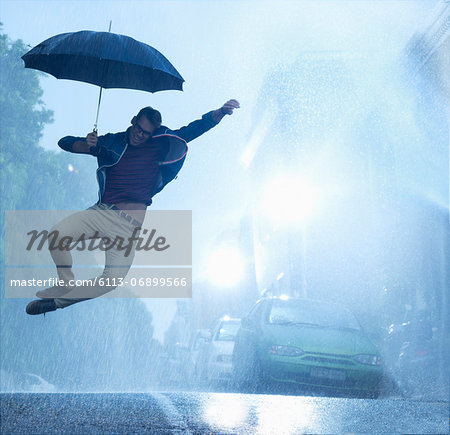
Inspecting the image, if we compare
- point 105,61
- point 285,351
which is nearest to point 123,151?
point 105,61

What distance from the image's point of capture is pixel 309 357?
381 inches

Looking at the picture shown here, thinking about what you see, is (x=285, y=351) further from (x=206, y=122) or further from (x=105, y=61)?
(x=105, y=61)

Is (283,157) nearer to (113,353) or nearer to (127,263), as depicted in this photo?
(113,353)

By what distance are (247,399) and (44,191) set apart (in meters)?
22.1

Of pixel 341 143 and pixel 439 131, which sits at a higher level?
pixel 341 143

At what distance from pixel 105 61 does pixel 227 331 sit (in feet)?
32.5

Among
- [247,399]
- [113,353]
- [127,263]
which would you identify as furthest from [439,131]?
[113,353]

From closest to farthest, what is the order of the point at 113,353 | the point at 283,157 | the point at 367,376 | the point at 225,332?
the point at 367,376 → the point at 225,332 → the point at 283,157 → the point at 113,353

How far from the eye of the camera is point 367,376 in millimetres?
9727

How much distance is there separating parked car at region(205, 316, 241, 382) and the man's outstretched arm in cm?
803

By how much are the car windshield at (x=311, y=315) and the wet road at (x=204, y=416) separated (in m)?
4.55

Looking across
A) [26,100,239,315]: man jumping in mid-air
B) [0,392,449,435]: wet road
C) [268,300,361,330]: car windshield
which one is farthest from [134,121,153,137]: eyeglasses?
[268,300,361,330]: car windshield

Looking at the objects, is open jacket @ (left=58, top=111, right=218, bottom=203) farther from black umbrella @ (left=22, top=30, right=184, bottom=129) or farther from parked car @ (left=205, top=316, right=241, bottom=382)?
parked car @ (left=205, top=316, right=241, bottom=382)

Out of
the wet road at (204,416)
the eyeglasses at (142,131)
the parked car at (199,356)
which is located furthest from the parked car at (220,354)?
the eyeglasses at (142,131)
